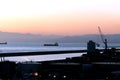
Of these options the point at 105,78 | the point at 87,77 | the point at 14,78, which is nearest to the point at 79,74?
the point at 87,77

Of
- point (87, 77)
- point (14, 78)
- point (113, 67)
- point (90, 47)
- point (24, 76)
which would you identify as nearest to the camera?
point (24, 76)

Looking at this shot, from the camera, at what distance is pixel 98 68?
1927 inches

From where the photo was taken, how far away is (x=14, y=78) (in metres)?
38.9

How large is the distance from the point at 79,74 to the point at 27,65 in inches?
236

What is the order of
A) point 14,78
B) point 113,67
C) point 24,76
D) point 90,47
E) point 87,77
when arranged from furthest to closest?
point 90,47 → point 113,67 → point 87,77 → point 14,78 → point 24,76

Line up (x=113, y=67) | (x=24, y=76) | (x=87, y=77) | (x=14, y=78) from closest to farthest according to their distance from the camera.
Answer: (x=24, y=76)
(x=14, y=78)
(x=87, y=77)
(x=113, y=67)

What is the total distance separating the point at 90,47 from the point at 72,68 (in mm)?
38680

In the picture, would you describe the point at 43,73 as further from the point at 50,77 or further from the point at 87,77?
the point at 87,77

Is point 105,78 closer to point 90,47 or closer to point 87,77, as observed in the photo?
point 87,77

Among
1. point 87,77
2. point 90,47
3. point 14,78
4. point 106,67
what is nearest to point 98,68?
point 106,67

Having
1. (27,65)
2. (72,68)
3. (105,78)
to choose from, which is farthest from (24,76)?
(72,68)

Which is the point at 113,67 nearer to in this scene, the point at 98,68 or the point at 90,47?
the point at 98,68

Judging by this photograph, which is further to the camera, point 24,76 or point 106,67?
point 106,67

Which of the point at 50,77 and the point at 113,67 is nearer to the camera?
the point at 50,77
